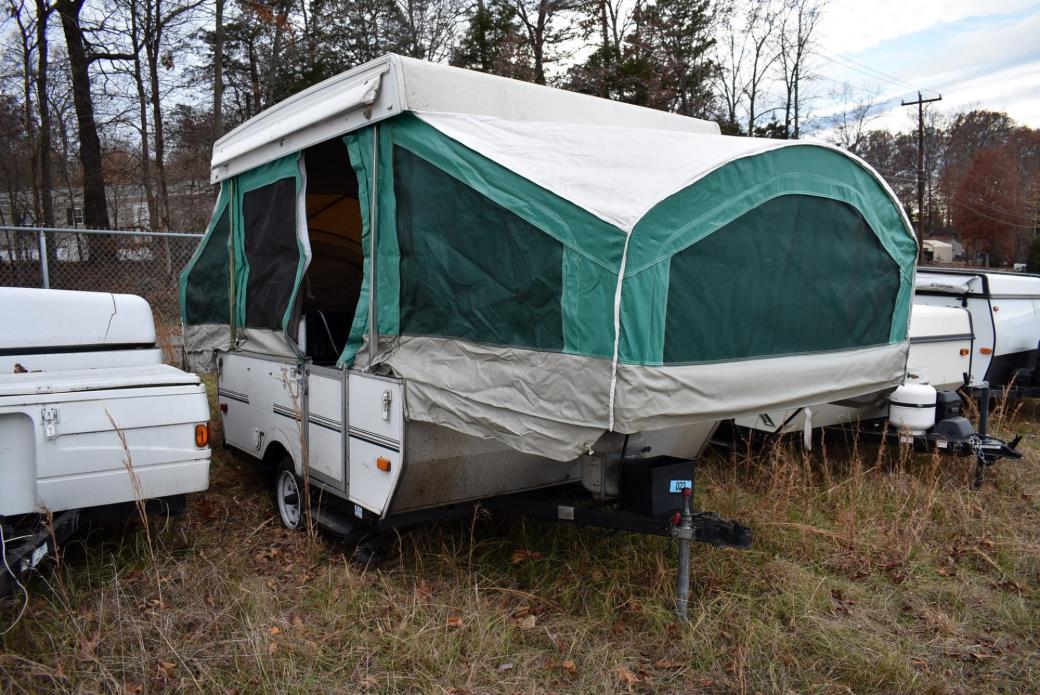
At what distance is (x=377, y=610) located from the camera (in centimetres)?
379

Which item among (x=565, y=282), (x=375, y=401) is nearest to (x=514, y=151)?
(x=565, y=282)

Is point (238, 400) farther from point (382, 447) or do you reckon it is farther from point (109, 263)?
point (109, 263)

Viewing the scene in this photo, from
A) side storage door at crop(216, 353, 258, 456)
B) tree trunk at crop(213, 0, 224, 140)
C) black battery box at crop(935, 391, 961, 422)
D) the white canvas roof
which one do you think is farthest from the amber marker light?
tree trunk at crop(213, 0, 224, 140)

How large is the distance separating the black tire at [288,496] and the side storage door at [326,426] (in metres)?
0.36

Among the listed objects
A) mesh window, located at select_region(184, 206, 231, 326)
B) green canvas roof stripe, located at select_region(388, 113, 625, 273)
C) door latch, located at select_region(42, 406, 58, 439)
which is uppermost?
green canvas roof stripe, located at select_region(388, 113, 625, 273)

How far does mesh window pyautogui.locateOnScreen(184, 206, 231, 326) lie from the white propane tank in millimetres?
5134

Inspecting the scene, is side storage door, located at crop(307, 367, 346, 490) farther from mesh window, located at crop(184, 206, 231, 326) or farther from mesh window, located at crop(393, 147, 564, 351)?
mesh window, located at crop(184, 206, 231, 326)

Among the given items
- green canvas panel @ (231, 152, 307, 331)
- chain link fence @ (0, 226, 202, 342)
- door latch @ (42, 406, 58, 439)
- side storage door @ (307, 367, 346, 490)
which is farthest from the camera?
chain link fence @ (0, 226, 202, 342)

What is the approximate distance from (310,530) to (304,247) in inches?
67.7

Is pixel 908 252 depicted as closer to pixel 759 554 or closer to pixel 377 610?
pixel 759 554

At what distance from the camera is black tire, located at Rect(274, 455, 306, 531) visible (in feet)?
16.1

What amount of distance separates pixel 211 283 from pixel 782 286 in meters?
4.41

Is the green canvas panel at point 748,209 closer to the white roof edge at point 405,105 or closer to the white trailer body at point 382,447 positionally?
the white trailer body at point 382,447

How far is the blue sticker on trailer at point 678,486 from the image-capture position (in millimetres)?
3652
